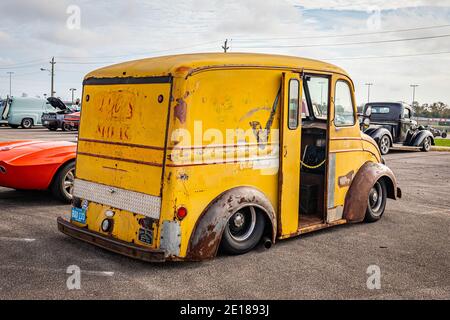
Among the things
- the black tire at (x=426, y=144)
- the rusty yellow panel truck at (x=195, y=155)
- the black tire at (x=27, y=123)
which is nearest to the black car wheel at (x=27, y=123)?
the black tire at (x=27, y=123)

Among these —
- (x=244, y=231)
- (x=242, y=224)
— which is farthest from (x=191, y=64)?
(x=244, y=231)

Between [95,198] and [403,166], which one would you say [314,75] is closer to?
[95,198]

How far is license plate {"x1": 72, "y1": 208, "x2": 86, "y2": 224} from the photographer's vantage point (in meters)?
5.61

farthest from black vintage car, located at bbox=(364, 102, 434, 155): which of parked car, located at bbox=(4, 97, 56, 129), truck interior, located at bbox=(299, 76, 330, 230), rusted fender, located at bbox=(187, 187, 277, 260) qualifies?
parked car, located at bbox=(4, 97, 56, 129)

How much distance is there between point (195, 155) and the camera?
4840 mm

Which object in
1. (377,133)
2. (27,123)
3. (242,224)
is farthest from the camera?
(27,123)

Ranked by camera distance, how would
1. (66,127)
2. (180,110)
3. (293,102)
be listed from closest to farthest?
(180,110)
(293,102)
(66,127)

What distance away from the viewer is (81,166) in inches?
227

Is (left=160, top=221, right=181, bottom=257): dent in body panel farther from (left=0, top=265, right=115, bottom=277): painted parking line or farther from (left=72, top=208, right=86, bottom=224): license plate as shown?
(left=72, top=208, right=86, bottom=224): license plate

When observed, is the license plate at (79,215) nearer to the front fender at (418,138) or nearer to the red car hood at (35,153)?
the red car hood at (35,153)

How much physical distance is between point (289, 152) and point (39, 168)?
3841 millimetres

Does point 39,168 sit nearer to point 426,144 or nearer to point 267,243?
point 267,243

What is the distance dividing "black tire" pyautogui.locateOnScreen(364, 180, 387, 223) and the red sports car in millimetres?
4328

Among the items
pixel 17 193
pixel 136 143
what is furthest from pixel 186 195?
pixel 17 193
